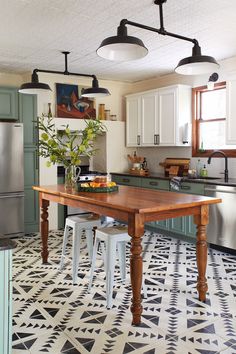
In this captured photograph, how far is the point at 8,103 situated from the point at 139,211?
3.58 m

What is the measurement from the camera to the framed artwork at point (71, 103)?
5938mm

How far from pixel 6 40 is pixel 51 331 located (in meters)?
3.25

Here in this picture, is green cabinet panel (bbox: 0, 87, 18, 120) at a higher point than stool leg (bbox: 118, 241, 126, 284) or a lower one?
higher

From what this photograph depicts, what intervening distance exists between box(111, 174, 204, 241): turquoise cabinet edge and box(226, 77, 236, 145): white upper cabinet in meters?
0.73

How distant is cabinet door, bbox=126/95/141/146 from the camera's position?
244 inches

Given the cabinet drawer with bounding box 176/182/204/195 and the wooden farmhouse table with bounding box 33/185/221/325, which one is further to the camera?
the cabinet drawer with bounding box 176/182/204/195

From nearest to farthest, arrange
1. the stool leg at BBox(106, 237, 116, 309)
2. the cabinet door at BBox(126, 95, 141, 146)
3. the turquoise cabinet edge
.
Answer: the stool leg at BBox(106, 237, 116, 309) < the turquoise cabinet edge < the cabinet door at BBox(126, 95, 141, 146)

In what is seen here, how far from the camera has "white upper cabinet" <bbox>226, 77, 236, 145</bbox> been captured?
459 centimetres

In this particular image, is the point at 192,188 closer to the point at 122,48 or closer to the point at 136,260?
the point at 136,260

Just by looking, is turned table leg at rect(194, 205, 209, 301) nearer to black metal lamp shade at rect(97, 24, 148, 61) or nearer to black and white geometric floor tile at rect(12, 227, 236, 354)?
black and white geometric floor tile at rect(12, 227, 236, 354)

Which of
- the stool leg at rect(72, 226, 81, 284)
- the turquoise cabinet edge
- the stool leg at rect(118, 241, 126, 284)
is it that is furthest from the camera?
the turquoise cabinet edge

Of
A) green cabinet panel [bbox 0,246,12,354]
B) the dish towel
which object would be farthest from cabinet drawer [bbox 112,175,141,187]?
green cabinet panel [bbox 0,246,12,354]

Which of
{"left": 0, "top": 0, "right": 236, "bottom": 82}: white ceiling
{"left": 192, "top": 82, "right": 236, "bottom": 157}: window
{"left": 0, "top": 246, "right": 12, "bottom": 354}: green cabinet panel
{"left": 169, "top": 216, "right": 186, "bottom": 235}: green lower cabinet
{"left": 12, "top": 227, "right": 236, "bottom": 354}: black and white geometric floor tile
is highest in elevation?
{"left": 0, "top": 0, "right": 236, "bottom": 82}: white ceiling

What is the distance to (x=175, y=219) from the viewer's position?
5125 millimetres
